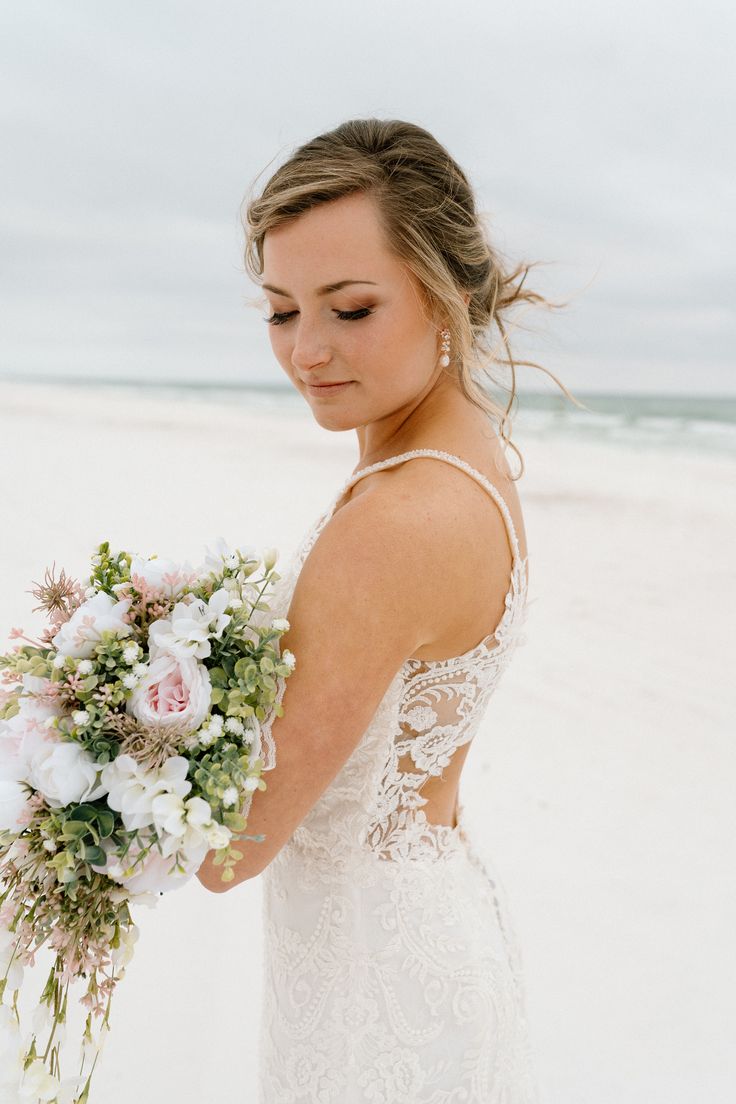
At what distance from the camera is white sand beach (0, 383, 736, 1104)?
360cm

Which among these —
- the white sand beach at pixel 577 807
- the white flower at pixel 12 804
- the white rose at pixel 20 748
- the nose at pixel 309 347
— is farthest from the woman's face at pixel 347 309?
the white sand beach at pixel 577 807

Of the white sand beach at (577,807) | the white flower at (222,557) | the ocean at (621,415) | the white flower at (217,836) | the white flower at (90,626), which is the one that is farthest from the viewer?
the ocean at (621,415)

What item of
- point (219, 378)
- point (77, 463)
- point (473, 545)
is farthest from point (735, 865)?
point (219, 378)

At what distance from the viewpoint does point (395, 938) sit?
1.76 metres

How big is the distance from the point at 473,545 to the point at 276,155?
3.16 feet

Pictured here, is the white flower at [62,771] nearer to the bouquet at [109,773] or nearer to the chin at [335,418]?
the bouquet at [109,773]

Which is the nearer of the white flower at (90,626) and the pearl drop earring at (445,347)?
the white flower at (90,626)

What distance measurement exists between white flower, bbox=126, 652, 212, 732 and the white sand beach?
6.13 ft

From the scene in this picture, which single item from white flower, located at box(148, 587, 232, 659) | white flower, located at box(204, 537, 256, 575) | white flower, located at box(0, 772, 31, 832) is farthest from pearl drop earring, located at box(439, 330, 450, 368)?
white flower, located at box(0, 772, 31, 832)

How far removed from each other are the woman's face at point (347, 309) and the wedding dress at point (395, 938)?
166 mm

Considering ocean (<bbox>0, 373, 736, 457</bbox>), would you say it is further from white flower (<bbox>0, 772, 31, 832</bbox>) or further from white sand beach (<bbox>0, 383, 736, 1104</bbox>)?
white flower (<bbox>0, 772, 31, 832</bbox>)

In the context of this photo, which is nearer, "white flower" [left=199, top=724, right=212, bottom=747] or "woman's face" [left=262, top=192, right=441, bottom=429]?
"white flower" [left=199, top=724, right=212, bottom=747]

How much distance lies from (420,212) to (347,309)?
0.80ft

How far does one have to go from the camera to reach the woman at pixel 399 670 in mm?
1611
